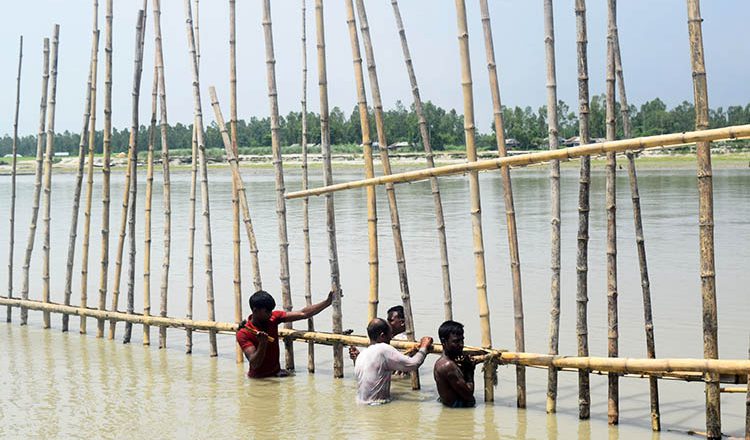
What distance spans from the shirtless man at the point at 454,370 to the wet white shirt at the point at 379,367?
21 centimetres

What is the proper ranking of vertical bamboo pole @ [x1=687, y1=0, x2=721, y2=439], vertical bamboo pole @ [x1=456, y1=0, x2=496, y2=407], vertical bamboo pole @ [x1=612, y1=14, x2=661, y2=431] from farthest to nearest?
vertical bamboo pole @ [x1=456, y1=0, x2=496, y2=407]
vertical bamboo pole @ [x1=612, y1=14, x2=661, y2=431]
vertical bamboo pole @ [x1=687, y1=0, x2=721, y2=439]

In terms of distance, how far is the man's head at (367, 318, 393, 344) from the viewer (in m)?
6.92

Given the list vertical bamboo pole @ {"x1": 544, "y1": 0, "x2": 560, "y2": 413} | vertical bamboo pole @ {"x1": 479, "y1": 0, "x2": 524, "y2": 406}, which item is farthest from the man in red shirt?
vertical bamboo pole @ {"x1": 544, "y1": 0, "x2": 560, "y2": 413}

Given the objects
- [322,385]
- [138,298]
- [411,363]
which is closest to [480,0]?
[411,363]

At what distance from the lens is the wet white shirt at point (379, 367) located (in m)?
6.93

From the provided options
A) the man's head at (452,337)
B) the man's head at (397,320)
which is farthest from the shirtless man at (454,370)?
the man's head at (397,320)

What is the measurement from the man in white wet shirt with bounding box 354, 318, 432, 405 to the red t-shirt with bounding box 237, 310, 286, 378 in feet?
3.39

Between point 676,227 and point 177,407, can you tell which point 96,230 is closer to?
point 676,227

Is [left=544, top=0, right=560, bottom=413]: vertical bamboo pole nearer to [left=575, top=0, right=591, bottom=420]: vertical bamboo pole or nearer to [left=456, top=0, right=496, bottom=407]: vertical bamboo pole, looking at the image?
[left=575, top=0, right=591, bottom=420]: vertical bamboo pole

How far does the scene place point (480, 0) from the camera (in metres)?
6.75

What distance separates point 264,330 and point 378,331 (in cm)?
127

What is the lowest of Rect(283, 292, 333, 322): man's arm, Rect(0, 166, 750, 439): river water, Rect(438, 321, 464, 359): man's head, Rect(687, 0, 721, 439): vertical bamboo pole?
Rect(0, 166, 750, 439): river water

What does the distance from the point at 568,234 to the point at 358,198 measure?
1458cm

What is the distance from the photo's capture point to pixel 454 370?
683cm
